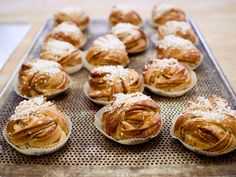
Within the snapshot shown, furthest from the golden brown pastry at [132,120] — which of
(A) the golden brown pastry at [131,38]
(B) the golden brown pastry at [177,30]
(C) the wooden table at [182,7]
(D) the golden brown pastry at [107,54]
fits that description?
(B) the golden brown pastry at [177,30]

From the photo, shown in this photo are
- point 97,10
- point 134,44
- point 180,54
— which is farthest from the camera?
point 97,10

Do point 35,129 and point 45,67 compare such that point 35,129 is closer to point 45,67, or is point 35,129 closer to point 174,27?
point 45,67

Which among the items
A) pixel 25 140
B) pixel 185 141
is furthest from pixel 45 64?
pixel 185 141

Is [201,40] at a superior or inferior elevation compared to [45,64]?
inferior

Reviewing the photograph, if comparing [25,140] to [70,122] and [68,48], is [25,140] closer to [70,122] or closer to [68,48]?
[70,122]

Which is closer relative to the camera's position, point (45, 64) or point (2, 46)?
point (45, 64)

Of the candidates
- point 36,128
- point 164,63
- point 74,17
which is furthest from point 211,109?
point 74,17

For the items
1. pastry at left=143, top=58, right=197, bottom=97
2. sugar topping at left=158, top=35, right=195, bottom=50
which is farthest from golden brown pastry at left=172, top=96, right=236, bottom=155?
sugar topping at left=158, top=35, right=195, bottom=50

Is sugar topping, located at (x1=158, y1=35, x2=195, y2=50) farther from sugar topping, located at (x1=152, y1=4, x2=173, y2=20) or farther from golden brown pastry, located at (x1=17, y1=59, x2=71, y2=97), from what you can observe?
golden brown pastry, located at (x1=17, y1=59, x2=71, y2=97)
